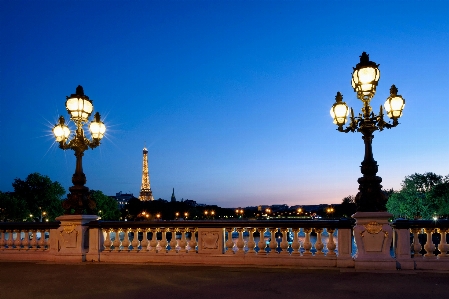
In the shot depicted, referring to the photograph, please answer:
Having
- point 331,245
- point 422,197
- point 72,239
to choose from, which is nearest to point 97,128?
point 72,239

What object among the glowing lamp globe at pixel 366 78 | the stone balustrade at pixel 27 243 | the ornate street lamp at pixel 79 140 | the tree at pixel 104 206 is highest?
the glowing lamp globe at pixel 366 78

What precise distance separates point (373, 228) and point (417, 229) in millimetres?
1062

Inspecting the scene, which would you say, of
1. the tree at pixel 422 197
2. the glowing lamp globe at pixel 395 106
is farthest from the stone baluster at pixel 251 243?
the tree at pixel 422 197

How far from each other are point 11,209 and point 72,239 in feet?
244

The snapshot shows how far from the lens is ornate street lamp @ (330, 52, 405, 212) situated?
11.6 meters

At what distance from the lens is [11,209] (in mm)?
80062

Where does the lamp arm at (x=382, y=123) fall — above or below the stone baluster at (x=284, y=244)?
above

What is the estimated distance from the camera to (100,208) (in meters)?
117

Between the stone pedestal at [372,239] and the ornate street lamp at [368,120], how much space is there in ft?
0.82

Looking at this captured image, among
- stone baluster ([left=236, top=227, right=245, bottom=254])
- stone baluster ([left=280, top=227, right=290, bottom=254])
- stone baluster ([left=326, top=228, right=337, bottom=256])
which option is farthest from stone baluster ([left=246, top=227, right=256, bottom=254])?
stone baluster ([left=326, top=228, right=337, bottom=256])

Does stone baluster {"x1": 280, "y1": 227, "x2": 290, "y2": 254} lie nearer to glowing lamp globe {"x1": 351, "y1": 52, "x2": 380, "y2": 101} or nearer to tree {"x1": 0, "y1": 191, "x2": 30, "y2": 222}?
glowing lamp globe {"x1": 351, "y1": 52, "x2": 380, "y2": 101}

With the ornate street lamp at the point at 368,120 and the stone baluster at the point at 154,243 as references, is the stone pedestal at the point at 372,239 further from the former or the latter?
the stone baluster at the point at 154,243

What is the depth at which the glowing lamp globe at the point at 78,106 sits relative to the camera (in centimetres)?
1408

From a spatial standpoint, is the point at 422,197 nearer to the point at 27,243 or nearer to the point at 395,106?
the point at 395,106
